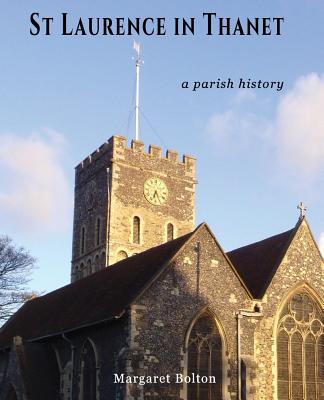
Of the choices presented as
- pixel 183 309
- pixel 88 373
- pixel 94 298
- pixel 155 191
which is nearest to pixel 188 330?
pixel 183 309

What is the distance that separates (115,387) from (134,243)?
22410 mm

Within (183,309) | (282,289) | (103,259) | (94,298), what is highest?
(103,259)

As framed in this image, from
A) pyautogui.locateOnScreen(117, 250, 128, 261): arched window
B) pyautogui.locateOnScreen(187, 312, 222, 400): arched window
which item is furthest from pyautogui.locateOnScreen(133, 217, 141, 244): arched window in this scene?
pyautogui.locateOnScreen(187, 312, 222, 400): arched window

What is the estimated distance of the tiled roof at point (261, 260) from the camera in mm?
25516

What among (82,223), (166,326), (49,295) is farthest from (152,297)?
(82,223)

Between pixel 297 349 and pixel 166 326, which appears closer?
pixel 166 326

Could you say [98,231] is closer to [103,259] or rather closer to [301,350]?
[103,259]

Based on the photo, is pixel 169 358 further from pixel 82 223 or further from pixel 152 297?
pixel 82 223

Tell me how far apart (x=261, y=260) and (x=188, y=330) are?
19.5 feet

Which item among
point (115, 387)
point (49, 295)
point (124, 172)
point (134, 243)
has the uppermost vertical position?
point (124, 172)

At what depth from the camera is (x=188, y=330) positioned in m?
22.5

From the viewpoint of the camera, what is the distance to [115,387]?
21.6m

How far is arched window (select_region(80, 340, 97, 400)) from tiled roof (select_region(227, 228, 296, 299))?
6.03 metres

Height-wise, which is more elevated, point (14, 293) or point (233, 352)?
point (14, 293)
